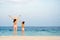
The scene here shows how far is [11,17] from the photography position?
9617mm

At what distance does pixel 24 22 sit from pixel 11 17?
88cm

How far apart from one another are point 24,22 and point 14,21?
643 millimetres

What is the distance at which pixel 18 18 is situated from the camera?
32.8 feet

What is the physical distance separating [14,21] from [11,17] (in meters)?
0.31

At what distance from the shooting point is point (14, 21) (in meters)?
9.69

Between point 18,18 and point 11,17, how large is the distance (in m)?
0.55

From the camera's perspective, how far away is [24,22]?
32.4 ft

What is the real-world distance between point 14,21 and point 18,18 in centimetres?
42
